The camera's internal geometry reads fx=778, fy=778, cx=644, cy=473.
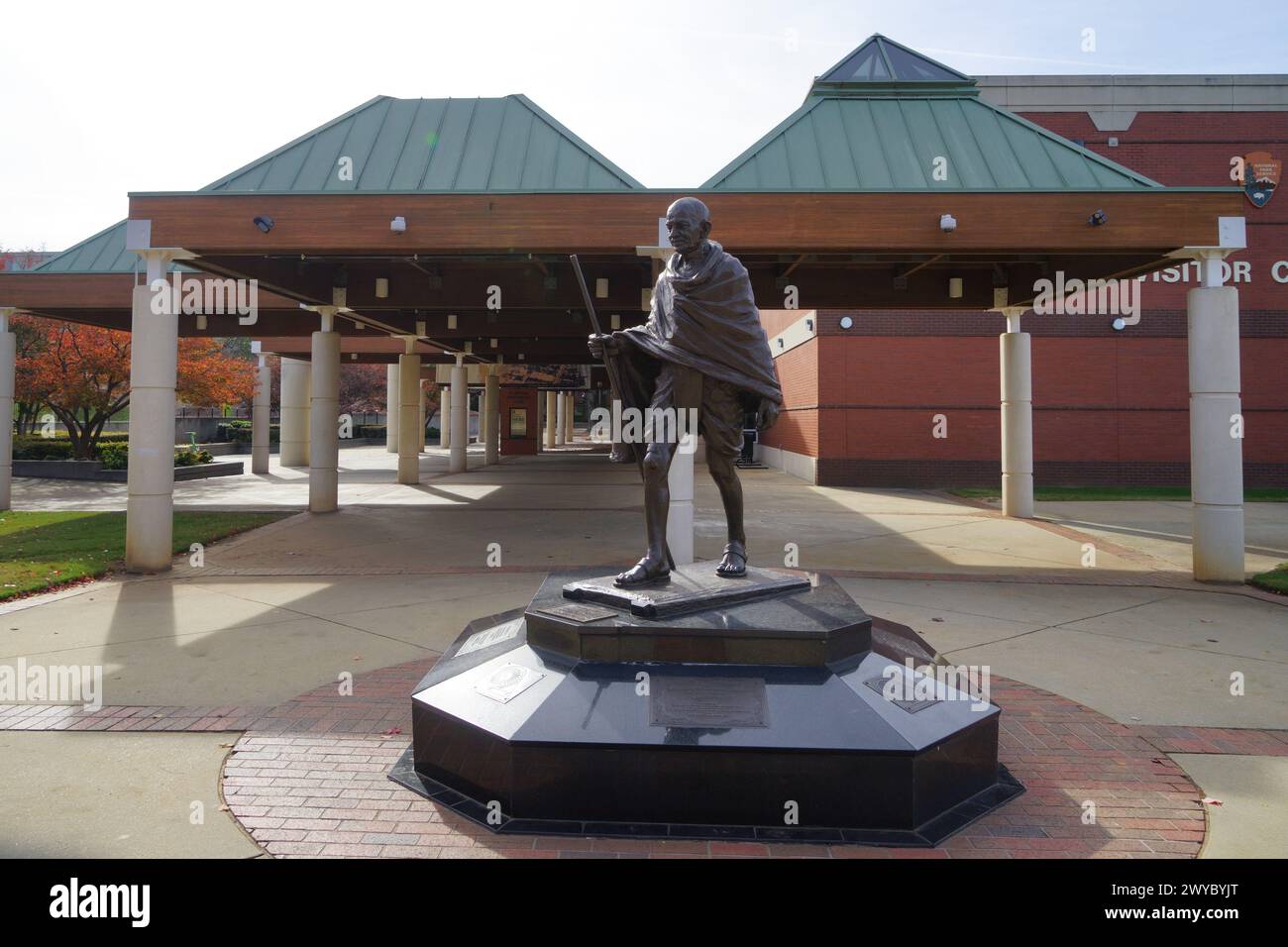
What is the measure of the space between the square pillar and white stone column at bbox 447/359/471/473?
15.8ft

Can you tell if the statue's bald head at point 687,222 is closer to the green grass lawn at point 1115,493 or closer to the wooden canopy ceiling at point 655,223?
the wooden canopy ceiling at point 655,223

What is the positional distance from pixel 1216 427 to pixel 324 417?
1484 centimetres

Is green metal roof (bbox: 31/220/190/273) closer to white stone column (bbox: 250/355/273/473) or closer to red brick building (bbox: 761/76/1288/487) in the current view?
white stone column (bbox: 250/355/273/473)

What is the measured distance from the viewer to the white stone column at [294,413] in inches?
1235

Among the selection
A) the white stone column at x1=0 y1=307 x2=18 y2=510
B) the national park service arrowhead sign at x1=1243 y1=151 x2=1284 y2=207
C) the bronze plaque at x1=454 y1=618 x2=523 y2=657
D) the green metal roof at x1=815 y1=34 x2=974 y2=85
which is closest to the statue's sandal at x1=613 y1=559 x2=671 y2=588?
the bronze plaque at x1=454 y1=618 x2=523 y2=657

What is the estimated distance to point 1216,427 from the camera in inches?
371

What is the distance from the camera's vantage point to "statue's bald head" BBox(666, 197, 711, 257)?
15.4 feet

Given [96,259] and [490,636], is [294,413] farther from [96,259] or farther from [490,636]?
[490,636]

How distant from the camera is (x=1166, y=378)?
894 inches

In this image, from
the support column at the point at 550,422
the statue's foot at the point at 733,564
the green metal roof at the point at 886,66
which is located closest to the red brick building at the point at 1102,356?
the green metal roof at the point at 886,66

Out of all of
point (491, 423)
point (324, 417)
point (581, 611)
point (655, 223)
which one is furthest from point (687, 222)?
point (491, 423)

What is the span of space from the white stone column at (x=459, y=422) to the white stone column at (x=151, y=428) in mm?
19326

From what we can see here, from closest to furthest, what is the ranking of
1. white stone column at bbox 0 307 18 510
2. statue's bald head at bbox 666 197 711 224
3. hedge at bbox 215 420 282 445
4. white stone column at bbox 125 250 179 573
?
statue's bald head at bbox 666 197 711 224 → white stone column at bbox 125 250 179 573 → white stone column at bbox 0 307 18 510 → hedge at bbox 215 420 282 445

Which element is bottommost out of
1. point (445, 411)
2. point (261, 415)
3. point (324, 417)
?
point (324, 417)
